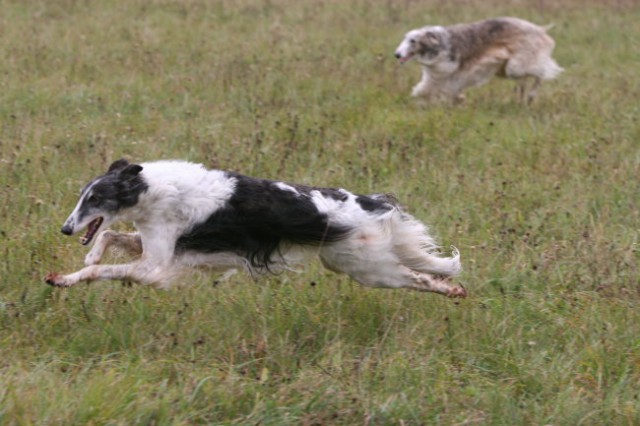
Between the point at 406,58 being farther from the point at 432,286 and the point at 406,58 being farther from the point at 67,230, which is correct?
the point at 67,230

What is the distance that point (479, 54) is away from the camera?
41.9 ft

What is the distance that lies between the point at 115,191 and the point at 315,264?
59.6 inches

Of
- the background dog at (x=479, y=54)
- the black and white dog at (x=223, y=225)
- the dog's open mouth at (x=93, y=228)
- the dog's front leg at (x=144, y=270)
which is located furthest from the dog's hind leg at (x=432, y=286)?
the background dog at (x=479, y=54)

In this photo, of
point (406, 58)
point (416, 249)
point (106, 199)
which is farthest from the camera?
point (406, 58)

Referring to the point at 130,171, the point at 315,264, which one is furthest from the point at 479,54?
the point at 130,171

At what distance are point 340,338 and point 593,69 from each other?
9455 millimetres

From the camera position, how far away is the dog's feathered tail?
20.0 ft

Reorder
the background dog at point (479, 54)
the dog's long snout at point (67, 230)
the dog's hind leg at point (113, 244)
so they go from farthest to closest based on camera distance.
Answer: the background dog at point (479, 54)
the dog's hind leg at point (113, 244)
the dog's long snout at point (67, 230)

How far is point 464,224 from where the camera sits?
7.41 metres

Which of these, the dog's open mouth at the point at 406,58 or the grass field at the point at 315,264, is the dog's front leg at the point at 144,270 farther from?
the dog's open mouth at the point at 406,58

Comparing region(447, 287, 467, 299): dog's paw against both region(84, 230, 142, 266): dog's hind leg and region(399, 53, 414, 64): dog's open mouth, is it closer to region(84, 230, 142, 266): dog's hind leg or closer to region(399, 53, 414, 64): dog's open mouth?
region(84, 230, 142, 266): dog's hind leg

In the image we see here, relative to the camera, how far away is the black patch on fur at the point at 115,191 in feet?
18.0

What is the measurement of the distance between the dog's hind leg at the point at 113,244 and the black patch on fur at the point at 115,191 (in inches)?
14.1

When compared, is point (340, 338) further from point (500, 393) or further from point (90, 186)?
point (90, 186)
